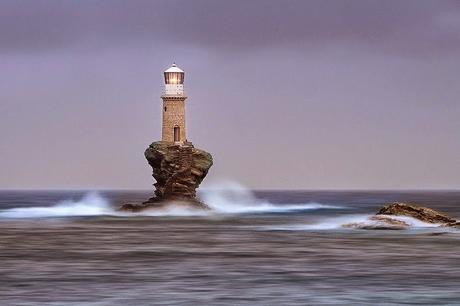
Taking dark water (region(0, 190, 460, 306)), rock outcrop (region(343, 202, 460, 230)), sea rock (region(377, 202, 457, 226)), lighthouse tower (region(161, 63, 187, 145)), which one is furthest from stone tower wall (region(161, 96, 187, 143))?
sea rock (region(377, 202, 457, 226))

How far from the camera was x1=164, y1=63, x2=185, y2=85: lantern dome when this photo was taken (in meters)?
115

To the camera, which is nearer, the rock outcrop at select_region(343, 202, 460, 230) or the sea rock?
the rock outcrop at select_region(343, 202, 460, 230)

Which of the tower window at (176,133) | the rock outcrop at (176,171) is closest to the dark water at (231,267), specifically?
the rock outcrop at (176,171)

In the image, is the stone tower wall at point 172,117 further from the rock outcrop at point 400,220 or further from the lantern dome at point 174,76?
the rock outcrop at point 400,220

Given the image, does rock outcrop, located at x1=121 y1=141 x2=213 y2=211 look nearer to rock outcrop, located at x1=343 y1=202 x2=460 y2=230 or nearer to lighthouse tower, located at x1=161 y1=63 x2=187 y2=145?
lighthouse tower, located at x1=161 y1=63 x2=187 y2=145

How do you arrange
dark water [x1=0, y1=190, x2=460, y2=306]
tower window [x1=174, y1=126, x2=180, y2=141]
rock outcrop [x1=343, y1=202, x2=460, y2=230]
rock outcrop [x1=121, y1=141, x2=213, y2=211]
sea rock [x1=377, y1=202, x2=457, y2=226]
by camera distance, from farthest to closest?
tower window [x1=174, y1=126, x2=180, y2=141] < rock outcrop [x1=121, y1=141, x2=213, y2=211] < sea rock [x1=377, y1=202, x2=457, y2=226] < rock outcrop [x1=343, y1=202, x2=460, y2=230] < dark water [x1=0, y1=190, x2=460, y2=306]

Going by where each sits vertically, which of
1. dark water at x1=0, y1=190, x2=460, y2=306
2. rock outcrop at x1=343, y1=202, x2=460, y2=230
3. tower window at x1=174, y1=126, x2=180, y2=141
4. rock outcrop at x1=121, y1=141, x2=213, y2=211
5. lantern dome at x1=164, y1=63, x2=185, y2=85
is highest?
lantern dome at x1=164, y1=63, x2=185, y2=85

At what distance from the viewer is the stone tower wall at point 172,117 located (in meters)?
110

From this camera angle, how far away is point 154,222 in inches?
3565

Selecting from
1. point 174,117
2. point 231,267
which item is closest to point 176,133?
point 174,117

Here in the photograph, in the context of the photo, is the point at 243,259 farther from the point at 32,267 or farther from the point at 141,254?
the point at 32,267

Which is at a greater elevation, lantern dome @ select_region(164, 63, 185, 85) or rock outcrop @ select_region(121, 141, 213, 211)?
lantern dome @ select_region(164, 63, 185, 85)

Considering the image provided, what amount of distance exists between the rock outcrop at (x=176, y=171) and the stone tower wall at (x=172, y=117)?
0.97 meters

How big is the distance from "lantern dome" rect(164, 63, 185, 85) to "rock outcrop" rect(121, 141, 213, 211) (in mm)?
8071
